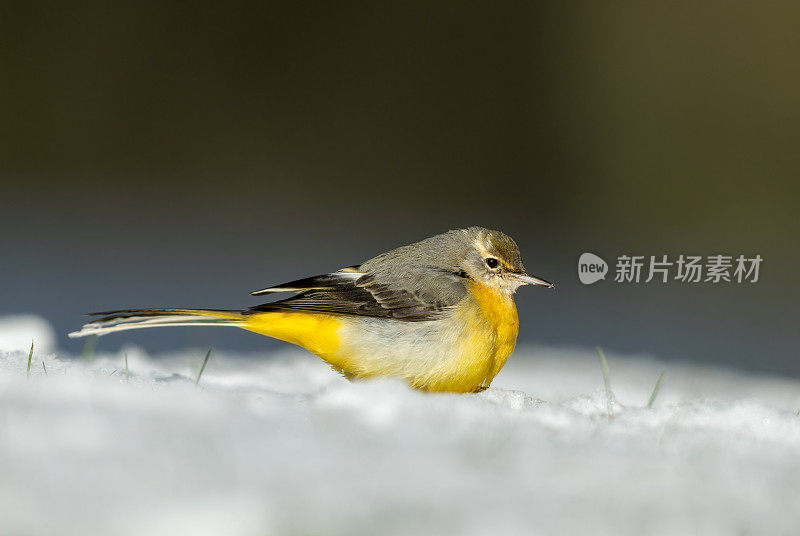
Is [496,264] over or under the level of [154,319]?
over

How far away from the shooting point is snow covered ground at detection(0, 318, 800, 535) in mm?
2045

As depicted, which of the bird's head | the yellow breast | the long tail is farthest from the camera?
the bird's head

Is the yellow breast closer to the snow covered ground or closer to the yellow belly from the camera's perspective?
the yellow belly

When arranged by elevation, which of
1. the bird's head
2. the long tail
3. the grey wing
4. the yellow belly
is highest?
the bird's head

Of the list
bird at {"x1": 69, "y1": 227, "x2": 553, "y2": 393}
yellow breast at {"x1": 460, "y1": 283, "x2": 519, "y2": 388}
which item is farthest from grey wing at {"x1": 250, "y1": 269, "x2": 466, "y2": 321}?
yellow breast at {"x1": 460, "y1": 283, "x2": 519, "y2": 388}

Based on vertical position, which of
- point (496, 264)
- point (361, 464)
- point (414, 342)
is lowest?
point (414, 342)

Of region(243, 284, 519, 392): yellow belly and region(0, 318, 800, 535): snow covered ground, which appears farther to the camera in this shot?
region(243, 284, 519, 392): yellow belly

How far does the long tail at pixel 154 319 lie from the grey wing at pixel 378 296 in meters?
0.15

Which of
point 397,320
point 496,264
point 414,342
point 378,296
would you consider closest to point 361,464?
point 414,342

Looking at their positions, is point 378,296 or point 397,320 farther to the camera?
point 378,296

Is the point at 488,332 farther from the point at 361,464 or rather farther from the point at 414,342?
the point at 361,464

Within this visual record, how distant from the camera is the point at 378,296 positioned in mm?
4098

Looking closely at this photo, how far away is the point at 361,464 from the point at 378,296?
181 cm

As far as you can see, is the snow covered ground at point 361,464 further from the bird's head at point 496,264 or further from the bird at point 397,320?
the bird's head at point 496,264
